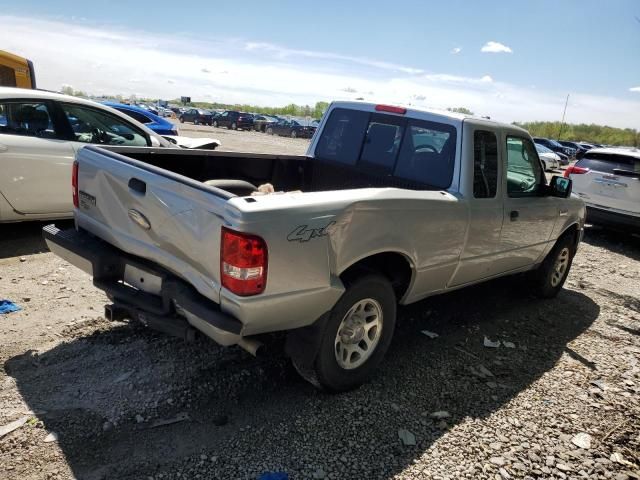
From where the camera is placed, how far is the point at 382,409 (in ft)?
10.5

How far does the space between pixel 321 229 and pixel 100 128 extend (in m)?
4.71

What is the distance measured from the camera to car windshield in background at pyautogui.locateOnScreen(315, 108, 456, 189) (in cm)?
392

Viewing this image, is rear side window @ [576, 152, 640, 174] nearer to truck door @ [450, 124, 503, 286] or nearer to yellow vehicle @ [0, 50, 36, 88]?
truck door @ [450, 124, 503, 286]

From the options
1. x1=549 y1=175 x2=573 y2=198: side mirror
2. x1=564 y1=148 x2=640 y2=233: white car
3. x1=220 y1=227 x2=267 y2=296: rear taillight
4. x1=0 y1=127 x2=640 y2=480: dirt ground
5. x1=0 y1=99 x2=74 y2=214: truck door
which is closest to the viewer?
x1=220 y1=227 x2=267 y2=296: rear taillight

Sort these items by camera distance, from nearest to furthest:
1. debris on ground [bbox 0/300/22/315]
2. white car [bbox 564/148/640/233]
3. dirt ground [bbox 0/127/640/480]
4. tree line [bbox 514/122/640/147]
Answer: dirt ground [bbox 0/127/640/480] → debris on ground [bbox 0/300/22/315] → white car [bbox 564/148/640/233] → tree line [bbox 514/122/640/147]

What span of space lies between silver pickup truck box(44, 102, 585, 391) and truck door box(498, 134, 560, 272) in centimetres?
Result: 2

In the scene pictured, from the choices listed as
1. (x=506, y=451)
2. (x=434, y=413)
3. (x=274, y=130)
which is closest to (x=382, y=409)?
(x=434, y=413)

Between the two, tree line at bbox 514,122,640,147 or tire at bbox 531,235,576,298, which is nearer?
tire at bbox 531,235,576,298

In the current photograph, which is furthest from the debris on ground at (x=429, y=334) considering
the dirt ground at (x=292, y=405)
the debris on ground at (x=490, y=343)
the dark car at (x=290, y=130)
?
the dark car at (x=290, y=130)

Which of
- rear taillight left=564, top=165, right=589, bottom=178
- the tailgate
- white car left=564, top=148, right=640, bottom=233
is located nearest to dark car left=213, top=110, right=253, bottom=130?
rear taillight left=564, top=165, right=589, bottom=178

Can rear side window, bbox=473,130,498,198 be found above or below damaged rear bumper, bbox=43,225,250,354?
above

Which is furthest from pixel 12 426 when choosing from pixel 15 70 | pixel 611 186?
pixel 15 70

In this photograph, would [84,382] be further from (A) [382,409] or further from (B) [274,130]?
(B) [274,130]

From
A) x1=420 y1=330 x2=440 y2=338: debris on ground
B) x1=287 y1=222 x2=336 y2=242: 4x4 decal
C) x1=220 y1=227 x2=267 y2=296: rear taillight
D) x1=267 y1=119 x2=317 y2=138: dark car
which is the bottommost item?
x1=267 y1=119 x2=317 y2=138: dark car
